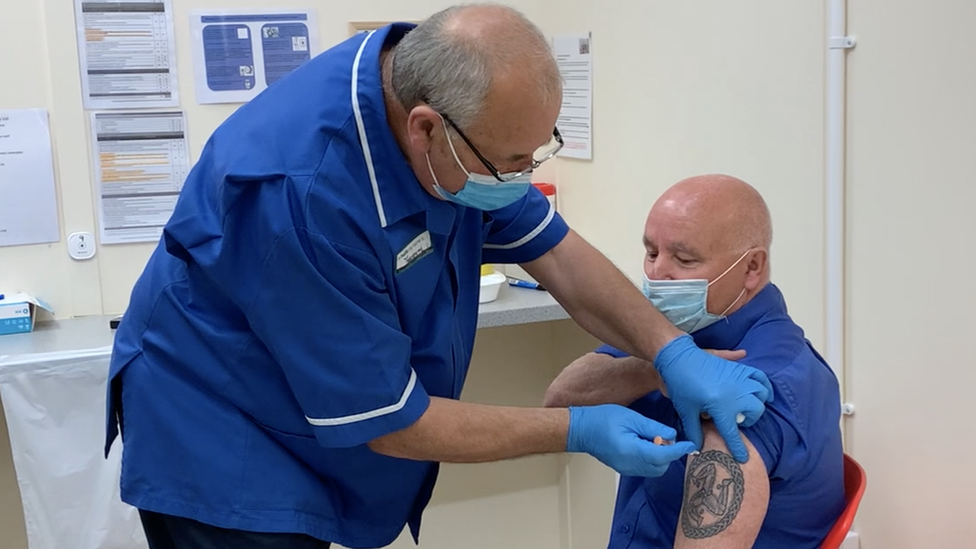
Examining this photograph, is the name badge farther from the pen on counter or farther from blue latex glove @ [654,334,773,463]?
Result: the pen on counter

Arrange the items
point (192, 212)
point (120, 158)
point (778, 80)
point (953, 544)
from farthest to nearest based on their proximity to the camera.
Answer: point (120, 158), point (778, 80), point (953, 544), point (192, 212)

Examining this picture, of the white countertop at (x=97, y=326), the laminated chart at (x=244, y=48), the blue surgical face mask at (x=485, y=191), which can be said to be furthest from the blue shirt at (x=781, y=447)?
the laminated chart at (x=244, y=48)

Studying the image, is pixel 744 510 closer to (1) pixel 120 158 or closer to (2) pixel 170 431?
(2) pixel 170 431

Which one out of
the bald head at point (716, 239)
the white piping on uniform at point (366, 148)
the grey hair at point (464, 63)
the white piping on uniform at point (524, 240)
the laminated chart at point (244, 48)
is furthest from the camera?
the laminated chart at point (244, 48)

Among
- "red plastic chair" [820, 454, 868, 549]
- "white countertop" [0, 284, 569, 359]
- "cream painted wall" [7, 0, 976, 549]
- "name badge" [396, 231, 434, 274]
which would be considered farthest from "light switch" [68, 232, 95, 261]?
"red plastic chair" [820, 454, 868, 549]

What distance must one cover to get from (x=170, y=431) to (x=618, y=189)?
1.48 meters

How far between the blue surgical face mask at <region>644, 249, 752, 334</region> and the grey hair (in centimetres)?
48

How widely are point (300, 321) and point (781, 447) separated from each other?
2.38 ft

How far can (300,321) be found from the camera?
1225 millimetres

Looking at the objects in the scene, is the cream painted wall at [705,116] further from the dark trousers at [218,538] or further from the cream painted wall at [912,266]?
the dark trousers at [218,538]

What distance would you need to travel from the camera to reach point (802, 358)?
150 centimetres

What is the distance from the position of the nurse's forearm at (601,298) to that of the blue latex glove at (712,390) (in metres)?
0.05

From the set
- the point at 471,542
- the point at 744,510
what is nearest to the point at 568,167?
the point at 471,542

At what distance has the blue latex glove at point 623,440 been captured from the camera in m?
1.33
